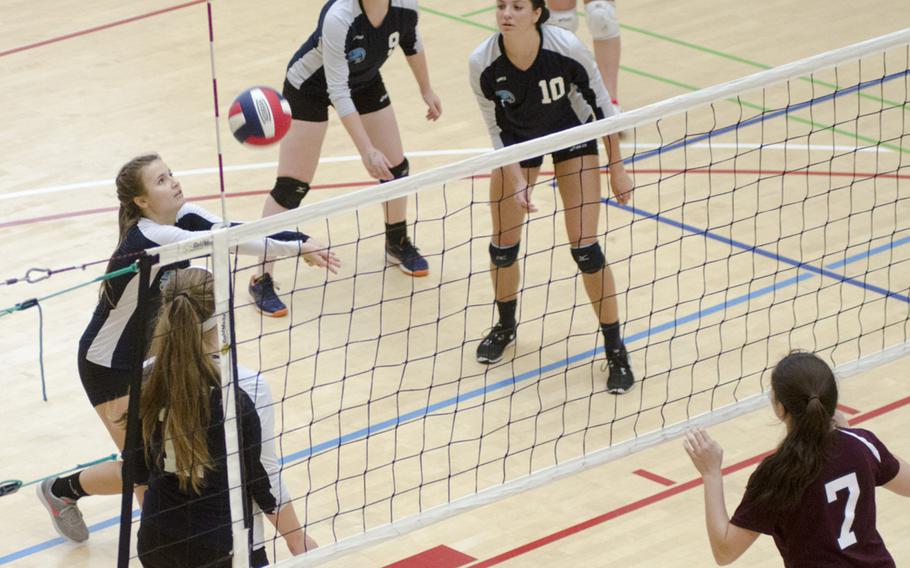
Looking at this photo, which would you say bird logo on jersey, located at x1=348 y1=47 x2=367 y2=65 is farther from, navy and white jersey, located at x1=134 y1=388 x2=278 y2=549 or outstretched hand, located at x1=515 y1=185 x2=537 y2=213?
navy and white jersey, located at x1=134 y1=388 x2=278 y2=549

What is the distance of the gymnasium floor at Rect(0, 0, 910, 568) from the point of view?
5.17 m

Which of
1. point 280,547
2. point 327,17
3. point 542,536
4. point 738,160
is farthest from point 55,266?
point 738,160

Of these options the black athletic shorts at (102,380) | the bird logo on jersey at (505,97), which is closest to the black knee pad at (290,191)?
the bird logo on jersey at (505,97)

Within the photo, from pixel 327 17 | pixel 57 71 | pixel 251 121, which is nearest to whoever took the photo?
pixel 251 121

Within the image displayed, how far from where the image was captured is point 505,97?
19.7 ft

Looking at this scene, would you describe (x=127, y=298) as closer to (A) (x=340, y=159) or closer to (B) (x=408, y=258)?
(B) (x=408, y=258)

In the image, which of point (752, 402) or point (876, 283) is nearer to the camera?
point (752, 402)

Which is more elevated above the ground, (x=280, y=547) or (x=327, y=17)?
(x=327, y=17)

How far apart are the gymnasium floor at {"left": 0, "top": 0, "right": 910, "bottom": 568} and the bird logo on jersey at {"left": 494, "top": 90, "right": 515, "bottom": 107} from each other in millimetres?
Answer: 1199

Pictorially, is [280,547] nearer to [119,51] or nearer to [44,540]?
[44,540]

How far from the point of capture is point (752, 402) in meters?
5.34

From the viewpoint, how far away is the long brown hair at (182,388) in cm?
401

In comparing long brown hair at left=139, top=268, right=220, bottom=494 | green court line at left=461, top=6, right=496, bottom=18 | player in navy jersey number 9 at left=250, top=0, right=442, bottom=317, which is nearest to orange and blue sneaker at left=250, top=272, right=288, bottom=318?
player in navy jersey number 9 at left=250, top=0, right=442, bottom=317

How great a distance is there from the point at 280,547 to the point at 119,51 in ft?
20.0
